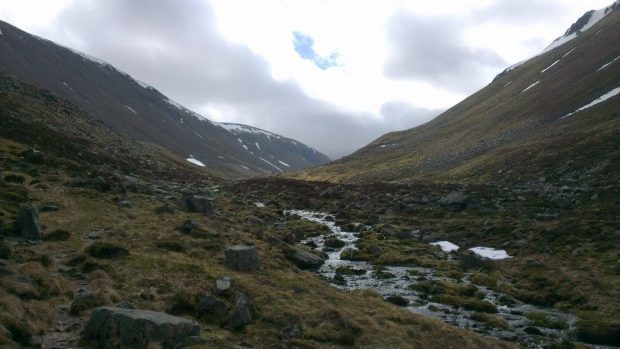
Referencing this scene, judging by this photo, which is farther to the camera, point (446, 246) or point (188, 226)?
point (446, 246)

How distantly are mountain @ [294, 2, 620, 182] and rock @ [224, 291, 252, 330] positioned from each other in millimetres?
53606

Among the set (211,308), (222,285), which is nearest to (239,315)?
(211,308)

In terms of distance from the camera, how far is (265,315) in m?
22.7

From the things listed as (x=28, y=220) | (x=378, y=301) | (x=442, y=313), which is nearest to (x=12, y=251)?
(x=28, y=220)

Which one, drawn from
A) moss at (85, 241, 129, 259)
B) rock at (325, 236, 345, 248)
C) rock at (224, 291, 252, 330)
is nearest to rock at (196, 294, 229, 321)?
rock at (224, 291, 252, 330)

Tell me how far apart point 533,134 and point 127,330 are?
108017 millimetres

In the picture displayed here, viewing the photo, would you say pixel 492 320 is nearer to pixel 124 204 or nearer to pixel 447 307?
pixel 447 307

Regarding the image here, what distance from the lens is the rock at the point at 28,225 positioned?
27.1 m

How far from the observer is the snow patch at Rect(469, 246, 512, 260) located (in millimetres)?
41638

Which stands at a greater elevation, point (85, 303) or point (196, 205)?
point (196, 205)

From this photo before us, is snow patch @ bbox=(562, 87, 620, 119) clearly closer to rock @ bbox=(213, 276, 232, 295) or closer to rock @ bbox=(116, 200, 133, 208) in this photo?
rock @ bbox=(116, 200, 133, 208)

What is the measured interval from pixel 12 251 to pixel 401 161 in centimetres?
13190

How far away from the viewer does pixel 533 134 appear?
104 meters

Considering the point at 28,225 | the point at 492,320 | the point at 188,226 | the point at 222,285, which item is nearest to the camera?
the point at 222,285
